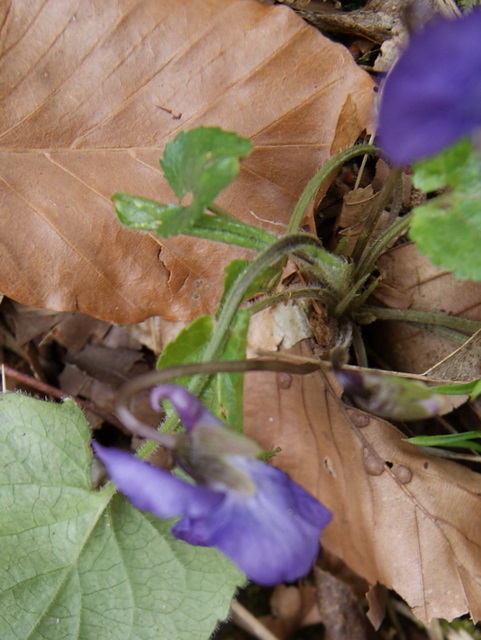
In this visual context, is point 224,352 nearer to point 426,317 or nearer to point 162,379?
point 162,379

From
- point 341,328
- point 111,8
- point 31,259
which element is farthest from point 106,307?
point 111,8

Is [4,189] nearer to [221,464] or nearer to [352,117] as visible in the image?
[352,117]

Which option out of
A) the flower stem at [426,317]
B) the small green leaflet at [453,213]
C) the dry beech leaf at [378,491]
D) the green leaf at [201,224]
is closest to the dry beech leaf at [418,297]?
the flower stem at [426,317]

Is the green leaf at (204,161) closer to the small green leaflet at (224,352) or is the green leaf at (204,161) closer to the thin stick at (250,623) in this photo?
the small green leaflet at (224,352)

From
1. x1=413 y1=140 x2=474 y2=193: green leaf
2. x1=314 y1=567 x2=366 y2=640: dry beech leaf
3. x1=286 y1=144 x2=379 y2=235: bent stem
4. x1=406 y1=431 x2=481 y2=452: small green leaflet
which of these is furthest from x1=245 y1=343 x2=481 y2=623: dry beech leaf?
x1=413 y1=140 x2=474 y2=193: green leaf

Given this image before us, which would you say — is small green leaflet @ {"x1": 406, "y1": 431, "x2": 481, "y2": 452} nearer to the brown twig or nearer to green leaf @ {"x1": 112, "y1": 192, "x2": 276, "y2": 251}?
green leaf @ {"x1": 112, "y1": 192, "x2": 276, "y2": 251}

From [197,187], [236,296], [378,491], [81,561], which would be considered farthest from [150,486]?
[378,491]
